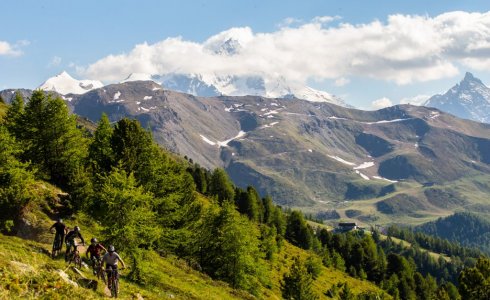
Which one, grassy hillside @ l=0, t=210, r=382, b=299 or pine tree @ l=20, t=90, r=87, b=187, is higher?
pine tree @ l=20, t=90, r=87, b=187

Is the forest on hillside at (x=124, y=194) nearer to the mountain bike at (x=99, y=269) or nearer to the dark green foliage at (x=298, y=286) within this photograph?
the dark green foliage at (x=298, y=286)

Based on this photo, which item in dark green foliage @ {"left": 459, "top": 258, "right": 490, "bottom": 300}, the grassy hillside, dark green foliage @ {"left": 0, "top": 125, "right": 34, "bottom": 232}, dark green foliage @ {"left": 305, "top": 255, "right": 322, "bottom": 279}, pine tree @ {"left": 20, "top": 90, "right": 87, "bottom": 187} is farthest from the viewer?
dark green foliage @ {"left": 305, "top": 255, "right": 322, "bottom": 279}

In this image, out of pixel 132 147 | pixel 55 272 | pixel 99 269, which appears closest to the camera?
pixel 55 272

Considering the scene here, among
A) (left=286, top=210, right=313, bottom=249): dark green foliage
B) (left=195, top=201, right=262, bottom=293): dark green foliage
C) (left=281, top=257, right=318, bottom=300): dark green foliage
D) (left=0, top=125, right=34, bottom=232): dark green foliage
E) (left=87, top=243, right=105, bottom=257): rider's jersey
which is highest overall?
(left=0, top=125, right=34, bottom=232): dark green foliage

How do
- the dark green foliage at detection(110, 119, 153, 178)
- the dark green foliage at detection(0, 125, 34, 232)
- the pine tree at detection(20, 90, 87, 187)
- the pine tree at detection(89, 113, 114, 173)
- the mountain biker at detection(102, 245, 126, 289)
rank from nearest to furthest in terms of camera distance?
the mountain biker at detection(102, 245, 126, 289), the dark green foliage at detection(0, 125, 34, 232), the dark green foliage at detection(110, 119, 153, 178), the pine tree at detection(20, 90, 87, 187), the pine tree at detection(89, 113, 114, 173)

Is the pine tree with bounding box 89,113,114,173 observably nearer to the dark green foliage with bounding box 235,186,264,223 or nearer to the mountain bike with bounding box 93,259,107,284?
the mountain bike with bounding box 93,259,107,284

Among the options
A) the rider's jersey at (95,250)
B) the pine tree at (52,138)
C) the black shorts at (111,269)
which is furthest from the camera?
the pine tree at (52,138)

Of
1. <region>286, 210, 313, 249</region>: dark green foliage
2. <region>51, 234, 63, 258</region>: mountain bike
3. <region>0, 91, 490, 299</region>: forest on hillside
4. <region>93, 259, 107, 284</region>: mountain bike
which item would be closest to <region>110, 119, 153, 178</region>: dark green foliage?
<region>0, 91, 490, 299</region>: forest on hillside

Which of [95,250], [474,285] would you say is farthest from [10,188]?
[474,285]

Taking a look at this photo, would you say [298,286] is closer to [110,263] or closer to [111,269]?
[110,263]

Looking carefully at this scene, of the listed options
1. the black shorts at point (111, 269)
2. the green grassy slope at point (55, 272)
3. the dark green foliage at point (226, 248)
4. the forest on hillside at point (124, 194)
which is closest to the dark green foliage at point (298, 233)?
the forest on hillside at point (124, 194)

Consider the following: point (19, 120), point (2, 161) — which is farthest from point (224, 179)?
point (2, 161)

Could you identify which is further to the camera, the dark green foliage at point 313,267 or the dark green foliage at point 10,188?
the dark green foliage at point 313,267

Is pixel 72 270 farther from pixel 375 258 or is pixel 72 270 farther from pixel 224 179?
pixel 375 258
